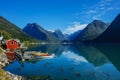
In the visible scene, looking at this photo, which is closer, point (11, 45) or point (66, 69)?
point (66, 69)

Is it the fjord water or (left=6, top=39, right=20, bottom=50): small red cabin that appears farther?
(left=6, top=39, right=20, bottom=50): small red cabin

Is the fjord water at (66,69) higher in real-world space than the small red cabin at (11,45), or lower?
lower

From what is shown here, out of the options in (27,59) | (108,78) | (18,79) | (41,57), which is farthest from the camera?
(41,57)

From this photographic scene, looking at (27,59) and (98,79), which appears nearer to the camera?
(98,79)

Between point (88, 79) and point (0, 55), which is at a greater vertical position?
point (0, 55)

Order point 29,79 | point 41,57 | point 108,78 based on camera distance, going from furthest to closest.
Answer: point 41,57 → point 108,78 → point 29,79

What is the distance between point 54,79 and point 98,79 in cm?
899

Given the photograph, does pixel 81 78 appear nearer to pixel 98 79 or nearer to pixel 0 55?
pixel 98 79

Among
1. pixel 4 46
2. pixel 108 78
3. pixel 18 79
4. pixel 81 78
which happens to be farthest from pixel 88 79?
pixel 4 46

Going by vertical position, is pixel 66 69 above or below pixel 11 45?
below

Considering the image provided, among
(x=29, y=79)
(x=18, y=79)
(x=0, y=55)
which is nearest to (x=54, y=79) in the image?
(x=29, y=79)

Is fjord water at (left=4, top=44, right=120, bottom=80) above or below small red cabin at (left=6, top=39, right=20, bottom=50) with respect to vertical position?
below

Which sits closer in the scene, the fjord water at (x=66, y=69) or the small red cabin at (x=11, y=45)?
the fjord water at (x=66, y=69)

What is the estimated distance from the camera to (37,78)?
46875mm
